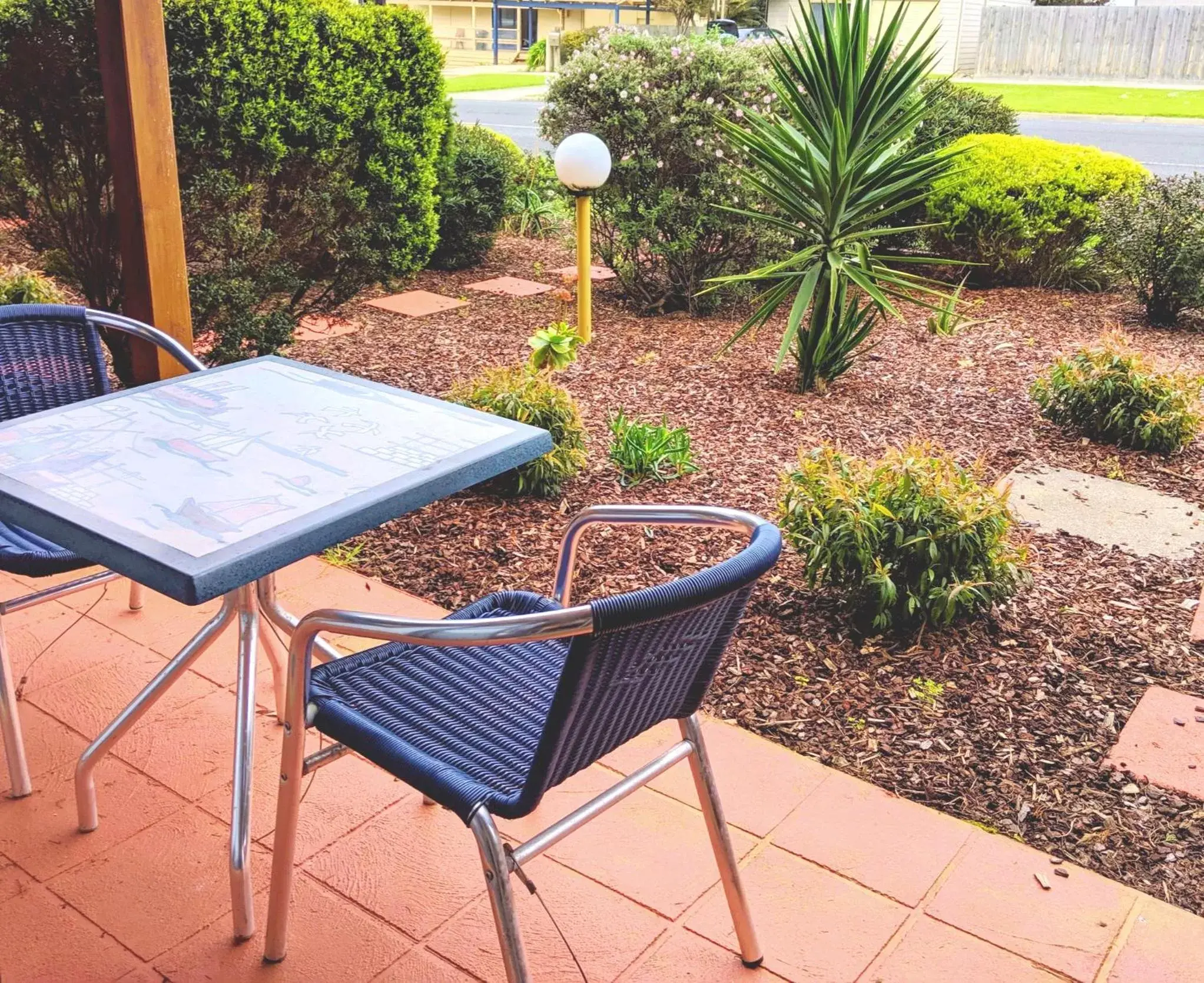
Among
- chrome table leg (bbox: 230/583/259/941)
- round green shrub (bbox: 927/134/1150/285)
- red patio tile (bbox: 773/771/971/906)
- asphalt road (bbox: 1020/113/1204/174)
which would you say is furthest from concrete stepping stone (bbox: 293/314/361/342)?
asphalt road (bbox: 1020/113/1204/174)

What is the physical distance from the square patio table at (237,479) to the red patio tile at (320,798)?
190 millimetres

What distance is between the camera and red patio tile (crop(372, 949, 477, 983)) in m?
1.86

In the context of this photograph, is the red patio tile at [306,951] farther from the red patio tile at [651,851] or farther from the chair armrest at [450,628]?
the chair armrest at [450,628]

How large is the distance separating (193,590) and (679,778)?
1.25 m

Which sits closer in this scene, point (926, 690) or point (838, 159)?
point (926, 690)

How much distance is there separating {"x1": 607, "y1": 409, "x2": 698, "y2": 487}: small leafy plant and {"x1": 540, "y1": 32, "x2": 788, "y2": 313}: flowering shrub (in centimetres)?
225

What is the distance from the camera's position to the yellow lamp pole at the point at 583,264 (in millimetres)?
5543

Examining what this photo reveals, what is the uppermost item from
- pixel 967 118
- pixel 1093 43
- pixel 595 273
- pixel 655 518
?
pixel 1093 43

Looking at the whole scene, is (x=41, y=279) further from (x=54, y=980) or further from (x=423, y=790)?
(x=423, y=790)

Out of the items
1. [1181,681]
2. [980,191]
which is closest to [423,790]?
[1181,681]

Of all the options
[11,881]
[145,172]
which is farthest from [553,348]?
[11,881]

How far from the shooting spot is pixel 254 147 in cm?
440

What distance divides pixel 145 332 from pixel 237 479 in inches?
41.5

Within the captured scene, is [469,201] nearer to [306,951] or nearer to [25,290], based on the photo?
[25,290]
